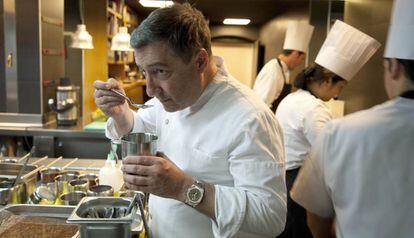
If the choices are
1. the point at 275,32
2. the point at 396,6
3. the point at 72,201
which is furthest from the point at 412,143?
the point at 275,32

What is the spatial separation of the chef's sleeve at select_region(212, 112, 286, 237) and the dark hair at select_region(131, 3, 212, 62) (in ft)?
0.85

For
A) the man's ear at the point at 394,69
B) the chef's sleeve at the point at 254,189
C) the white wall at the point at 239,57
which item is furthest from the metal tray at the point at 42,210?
the white wall at the point at 239,57

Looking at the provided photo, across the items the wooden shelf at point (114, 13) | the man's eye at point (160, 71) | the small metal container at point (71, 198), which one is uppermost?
the wooden shelf at point (114, 13)

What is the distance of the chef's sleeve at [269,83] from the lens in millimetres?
3441

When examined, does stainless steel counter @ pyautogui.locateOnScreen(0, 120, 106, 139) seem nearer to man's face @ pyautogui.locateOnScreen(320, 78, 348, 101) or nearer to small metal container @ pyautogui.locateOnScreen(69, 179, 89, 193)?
small metal container @ pyautogui.locateOnScreen(69, 179, 89, 193)

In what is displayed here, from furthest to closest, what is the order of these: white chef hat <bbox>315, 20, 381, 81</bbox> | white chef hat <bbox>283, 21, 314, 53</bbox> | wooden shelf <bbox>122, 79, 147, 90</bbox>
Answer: wooden shelf <bbox>122, 79, 147, 90</bbox>, white chef hat <bbox>283, 21, 314, 53</bbox>, white chef hat <bbox>315, 20, 381, 81</bbox>

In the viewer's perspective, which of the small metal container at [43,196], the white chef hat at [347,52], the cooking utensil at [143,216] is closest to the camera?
Answer: the cooking utensil at [143,216]

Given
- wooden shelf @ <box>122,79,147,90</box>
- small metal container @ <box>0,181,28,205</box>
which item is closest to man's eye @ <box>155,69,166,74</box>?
small metal container @ <box>0,181,28,205</box>

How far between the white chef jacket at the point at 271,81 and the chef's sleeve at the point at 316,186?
241cm

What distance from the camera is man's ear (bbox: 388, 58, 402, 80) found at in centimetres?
94

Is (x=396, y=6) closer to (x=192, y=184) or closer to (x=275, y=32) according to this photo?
(x=192, y=184)

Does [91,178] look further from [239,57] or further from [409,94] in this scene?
[239,57]

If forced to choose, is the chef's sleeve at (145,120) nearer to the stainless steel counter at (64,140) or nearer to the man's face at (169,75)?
the man's face at (169,75)

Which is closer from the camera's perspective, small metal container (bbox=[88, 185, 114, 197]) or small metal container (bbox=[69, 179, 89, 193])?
small metal container (bbox=[88, 185, 114, 197])
